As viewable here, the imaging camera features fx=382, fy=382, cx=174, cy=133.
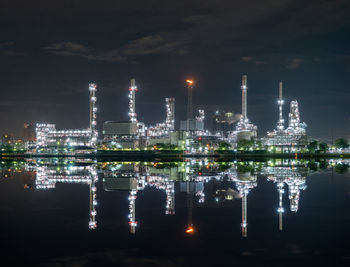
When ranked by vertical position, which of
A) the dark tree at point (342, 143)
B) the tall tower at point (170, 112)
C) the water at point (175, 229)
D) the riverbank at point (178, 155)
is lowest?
the water at point (175, 229)

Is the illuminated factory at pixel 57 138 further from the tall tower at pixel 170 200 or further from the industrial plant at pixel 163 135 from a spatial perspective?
the tall tower at pixel 170 200

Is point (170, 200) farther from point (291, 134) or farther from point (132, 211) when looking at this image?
point (291, 134)

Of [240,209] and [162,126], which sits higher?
[162,126]

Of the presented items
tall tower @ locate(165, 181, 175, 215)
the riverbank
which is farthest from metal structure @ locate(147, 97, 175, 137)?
tall tower @ locate(165, 181, 175, 215)

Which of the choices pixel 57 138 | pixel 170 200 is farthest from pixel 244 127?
pixel 170 200

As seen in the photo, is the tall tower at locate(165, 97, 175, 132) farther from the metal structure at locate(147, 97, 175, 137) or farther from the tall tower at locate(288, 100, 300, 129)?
the tall tower at locate(288, 100, 300, 129)

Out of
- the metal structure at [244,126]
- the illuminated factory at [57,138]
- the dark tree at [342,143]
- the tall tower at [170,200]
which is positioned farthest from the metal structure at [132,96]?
the tall tower at [170,200]

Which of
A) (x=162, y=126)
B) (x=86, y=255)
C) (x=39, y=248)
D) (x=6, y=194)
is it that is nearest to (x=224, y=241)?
(x=86, y=255)

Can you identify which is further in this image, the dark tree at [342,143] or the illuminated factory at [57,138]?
the illuminated factory at [57,138]

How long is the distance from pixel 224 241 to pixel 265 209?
519cm

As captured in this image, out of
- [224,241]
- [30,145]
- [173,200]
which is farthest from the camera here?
[30,145]

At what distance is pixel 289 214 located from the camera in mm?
13211

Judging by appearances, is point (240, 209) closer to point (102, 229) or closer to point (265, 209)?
point (265, 209)

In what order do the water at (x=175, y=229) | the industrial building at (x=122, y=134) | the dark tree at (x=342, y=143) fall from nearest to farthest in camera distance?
the water at (x=175, y=229) → the dark tree at (x=342, y=143) → the industrial building at (x=122, y=134)
